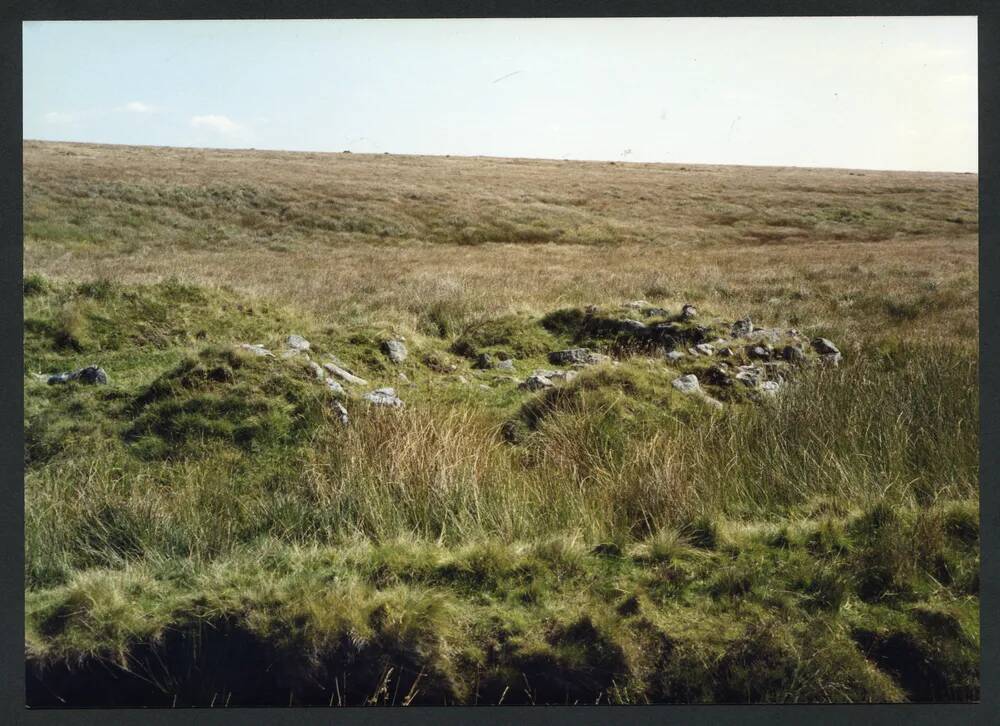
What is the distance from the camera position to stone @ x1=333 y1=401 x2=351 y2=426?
26.8 ft

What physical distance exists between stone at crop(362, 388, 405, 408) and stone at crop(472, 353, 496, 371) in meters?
2.43

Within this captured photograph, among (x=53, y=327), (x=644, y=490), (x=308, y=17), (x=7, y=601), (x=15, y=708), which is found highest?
(x=308, y=17)

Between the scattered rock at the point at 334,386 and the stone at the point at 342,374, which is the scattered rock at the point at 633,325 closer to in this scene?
the stone at the point at 342,374

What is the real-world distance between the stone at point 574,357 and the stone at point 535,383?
132 centimetres

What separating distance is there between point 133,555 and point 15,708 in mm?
1253

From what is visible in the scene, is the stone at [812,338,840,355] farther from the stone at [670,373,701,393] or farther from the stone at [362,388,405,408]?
the stone at [362,388,405,408]

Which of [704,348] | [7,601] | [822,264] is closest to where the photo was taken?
[7,601]

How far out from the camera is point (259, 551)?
6.08m

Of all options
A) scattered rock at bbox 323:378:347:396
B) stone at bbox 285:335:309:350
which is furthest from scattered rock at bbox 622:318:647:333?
scattered rock at bbox 323:378:347:396

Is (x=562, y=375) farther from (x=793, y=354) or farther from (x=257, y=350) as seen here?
(x=257, y=350)

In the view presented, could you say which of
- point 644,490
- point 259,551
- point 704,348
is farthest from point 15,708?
point 704,348

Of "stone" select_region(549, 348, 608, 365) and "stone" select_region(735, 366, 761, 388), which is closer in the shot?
"stone" select_region(735, 366, 761, 388)

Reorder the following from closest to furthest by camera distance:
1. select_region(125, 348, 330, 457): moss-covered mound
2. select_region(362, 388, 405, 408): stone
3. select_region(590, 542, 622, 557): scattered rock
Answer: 1. select_region(590, 542, 622, 557): scattered rock
2. select_region(125, 348, 330, 457): moss-covered mound
3. select_region(362, 388, 405, 408): stone

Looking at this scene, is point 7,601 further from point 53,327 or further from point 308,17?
point 53,327
